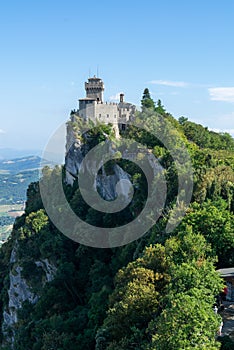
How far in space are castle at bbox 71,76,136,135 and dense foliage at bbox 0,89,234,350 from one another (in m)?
2.17

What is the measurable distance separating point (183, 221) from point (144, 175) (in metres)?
15.0

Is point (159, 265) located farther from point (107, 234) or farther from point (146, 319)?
point (107, 234)

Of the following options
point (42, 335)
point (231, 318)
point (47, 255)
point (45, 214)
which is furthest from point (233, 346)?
point (45, 214)

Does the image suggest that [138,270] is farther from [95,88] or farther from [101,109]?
[95,88]

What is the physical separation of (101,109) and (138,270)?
35359 mm

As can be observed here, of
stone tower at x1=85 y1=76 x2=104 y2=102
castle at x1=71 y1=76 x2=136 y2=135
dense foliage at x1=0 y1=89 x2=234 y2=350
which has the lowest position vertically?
dense foliage at x1=0 y1=89 x2=234 y2=350

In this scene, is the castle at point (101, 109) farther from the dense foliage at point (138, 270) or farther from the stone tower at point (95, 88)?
the dense foliage at point (138, 270)

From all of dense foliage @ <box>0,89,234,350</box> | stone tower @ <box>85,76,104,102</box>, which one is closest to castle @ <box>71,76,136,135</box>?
stone tower @ <box>85,76,104,102</box>

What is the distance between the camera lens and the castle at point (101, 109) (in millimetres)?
58281

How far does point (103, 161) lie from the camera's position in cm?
5241

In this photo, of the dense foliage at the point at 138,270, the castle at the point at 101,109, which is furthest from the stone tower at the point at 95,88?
the dense foliage at the point at 138,270

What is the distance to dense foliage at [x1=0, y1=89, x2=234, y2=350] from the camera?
67.0ft

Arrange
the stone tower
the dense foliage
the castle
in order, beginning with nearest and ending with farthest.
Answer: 1. the dense foliage
2. the castle
3. the stone tower

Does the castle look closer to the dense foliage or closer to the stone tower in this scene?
the stone tower
